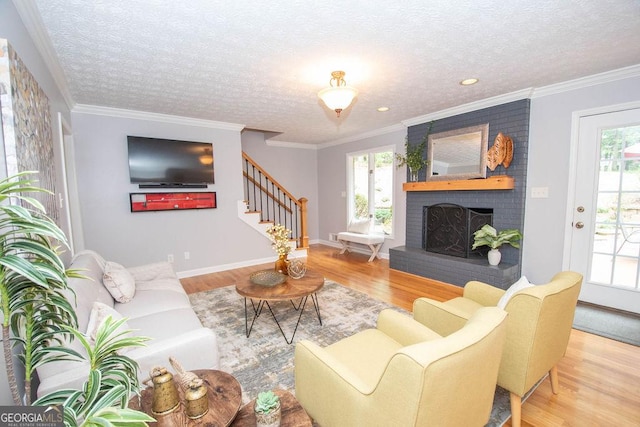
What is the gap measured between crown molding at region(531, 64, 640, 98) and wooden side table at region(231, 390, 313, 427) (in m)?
4.12

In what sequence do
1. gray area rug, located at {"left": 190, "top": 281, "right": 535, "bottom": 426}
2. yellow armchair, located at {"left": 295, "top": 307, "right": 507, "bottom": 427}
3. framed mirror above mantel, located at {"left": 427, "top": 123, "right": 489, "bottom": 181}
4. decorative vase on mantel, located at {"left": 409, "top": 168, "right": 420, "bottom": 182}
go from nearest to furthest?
yellow armchair, located at {"left": 295, "top": 307, "right": 507, "bottom": 427} → gray area rug, located at {"left": 190, "top": 281, "right": 535, "bottom": 426} → framed mirror above mantel, located at {"left": 427, "top": 123, "right": 489, "bottom": 181} → decorative vase on mantel, located at {"left": 409, "top": 168, "right": 420, "bottom": 182}

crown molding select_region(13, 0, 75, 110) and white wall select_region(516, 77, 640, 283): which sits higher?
crown molding select_region(13, 0, 75, 110)

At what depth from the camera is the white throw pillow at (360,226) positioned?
5.70 m

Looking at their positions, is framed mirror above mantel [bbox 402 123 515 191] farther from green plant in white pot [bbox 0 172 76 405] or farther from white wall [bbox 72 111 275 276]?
green plant in white pot [bbox 0 172 76 405]

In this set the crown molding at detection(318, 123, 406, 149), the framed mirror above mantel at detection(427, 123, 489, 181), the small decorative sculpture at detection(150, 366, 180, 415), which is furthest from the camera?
the crown molding at detection(318, 123, 406, 149)

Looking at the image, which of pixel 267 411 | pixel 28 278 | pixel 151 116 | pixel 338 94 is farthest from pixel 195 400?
pixel 151 116

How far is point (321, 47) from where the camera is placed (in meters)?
2.30

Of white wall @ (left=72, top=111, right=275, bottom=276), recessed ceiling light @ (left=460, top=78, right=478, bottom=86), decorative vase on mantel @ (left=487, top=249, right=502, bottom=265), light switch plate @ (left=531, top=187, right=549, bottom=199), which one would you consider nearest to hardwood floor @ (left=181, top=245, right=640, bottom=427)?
decorative vase on mantel @ (left=487, top=249, right=502, bottom=265)

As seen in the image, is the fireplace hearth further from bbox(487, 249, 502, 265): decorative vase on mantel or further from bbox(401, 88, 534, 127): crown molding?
bbox(401, 88, 534, 127): crown molding

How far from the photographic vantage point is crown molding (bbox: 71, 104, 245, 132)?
3.72 meters

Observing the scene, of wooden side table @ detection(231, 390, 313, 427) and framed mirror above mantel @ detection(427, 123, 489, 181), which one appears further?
framed mirror above mantel @ detection(427, 123, 489, 181)

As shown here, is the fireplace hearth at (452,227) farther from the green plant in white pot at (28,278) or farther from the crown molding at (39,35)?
the crown molding at (39,35)

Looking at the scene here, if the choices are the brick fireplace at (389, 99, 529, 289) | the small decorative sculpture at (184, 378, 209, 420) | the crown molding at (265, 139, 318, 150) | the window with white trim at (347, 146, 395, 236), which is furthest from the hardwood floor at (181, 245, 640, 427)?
the crown molding at (265, 139, 318, 150)

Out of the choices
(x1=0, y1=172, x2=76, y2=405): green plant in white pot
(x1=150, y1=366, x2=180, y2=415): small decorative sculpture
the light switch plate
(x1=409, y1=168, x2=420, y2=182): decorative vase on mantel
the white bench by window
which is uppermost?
(x1=409, y1=168, x2=420, y2=182): decorative vase on mantel
